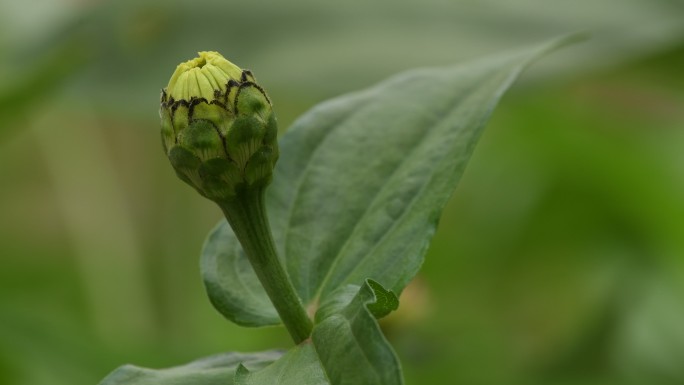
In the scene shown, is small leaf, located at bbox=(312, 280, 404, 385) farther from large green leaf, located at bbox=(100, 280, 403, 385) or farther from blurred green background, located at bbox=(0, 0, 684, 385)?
blurred green background, located at bbox=(0, 0, 684, 385)

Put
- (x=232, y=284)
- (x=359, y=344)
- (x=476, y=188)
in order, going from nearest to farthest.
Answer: (x=359, y=344) → (x=232, y=284) → (x=476, y=188)

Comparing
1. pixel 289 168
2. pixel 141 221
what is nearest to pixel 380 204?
pixel 289 168

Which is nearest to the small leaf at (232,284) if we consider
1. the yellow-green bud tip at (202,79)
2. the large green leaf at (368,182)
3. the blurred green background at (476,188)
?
the large green leaf at (368,182)

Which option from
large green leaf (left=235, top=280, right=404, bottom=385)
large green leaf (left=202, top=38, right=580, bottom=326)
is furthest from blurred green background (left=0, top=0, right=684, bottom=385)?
large green leaf (left=235, top=280, right=404, bottom=385)

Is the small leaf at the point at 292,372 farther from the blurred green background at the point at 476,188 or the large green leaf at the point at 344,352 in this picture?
the blurred green background at the point at 476,188

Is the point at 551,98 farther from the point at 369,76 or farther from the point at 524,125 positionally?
the point at 369,76

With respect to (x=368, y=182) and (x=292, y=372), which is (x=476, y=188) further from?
(x=292, y=372)

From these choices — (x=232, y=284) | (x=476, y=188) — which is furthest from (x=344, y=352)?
(x=476, y=188)
